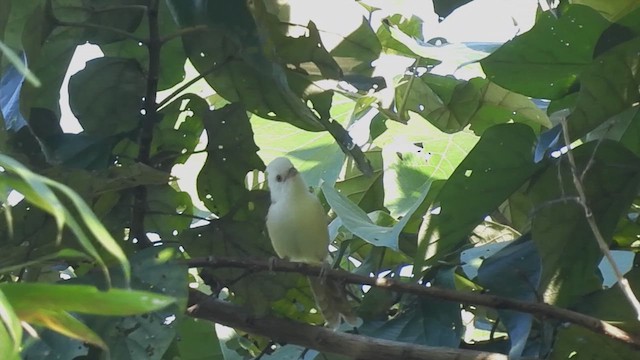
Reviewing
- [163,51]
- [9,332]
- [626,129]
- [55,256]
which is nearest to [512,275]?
[626,129]

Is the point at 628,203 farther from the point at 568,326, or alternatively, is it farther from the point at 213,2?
the point at 213,2

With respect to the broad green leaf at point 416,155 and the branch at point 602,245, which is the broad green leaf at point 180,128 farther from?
the branch at point 602,245

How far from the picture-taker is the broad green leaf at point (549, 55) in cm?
112

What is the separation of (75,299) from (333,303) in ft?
3.00

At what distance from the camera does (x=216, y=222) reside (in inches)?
47.5

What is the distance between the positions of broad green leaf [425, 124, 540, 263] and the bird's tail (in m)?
0.18

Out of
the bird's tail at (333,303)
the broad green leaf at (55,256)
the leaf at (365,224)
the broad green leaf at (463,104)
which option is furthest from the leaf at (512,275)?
the broad green leaf at (55,256)

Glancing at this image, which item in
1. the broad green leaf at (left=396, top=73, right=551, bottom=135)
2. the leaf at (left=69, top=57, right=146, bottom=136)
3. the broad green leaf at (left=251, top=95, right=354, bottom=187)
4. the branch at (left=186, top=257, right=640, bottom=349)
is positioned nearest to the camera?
the branch at (left=186, top=257, right=640, bottom=349)

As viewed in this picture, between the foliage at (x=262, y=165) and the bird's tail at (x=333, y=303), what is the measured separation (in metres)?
0.03

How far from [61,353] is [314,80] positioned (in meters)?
0.45

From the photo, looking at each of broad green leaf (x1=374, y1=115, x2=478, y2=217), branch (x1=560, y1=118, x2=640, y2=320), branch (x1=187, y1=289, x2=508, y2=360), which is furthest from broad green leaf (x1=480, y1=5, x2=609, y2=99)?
branch (x1=187, y1=289, x2=508, y2=360)

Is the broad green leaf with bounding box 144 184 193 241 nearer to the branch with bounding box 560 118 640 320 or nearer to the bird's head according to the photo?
the bird's head

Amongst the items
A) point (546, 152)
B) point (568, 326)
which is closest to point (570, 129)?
point (546, 152)

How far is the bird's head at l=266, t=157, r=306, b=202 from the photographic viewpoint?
1584 millimetres
